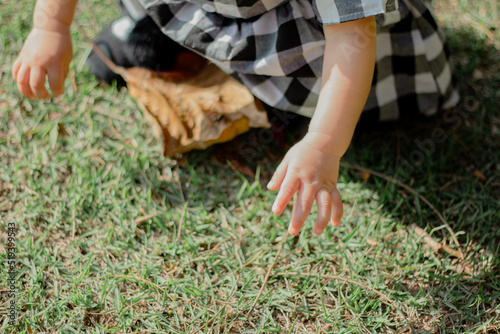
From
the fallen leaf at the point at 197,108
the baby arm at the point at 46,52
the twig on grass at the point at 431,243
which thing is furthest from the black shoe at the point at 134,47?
the twig on grass at the point at 431,243

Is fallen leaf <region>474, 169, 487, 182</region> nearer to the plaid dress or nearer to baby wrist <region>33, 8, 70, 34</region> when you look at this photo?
the plaid dress

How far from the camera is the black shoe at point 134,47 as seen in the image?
1328 mm

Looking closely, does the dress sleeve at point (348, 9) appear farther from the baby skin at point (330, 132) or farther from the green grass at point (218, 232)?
the green grass at point (218, 232)

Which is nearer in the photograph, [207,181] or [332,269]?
[332,269]

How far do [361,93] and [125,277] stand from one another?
26.9 inches

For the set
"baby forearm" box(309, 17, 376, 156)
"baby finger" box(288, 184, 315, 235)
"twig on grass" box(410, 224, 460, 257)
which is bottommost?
"twig on grass" box(410, 224, 460, 257)

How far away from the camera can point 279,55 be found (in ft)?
3.60

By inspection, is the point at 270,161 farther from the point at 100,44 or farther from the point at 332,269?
the point at 100,44

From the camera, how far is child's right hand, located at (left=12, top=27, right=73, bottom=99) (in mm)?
1089

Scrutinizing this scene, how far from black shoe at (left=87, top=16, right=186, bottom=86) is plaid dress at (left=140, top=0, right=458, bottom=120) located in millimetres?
140

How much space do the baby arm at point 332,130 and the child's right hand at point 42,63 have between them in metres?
0.61

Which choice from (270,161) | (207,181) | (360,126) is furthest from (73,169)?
(360,126)

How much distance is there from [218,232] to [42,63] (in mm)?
600

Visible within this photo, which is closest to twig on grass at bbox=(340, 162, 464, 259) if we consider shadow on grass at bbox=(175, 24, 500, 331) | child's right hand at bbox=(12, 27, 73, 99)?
shadow on grass at bbox=(175, 24, 500, 331)
